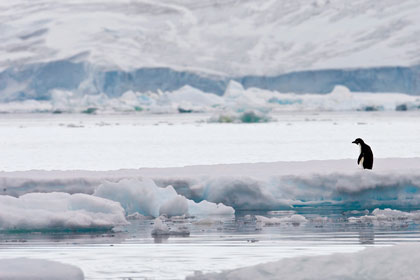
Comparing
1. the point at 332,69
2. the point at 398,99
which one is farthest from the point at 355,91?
the point at 332,69

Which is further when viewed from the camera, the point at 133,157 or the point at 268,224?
the point at 133,157

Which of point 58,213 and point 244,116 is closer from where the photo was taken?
point 58,213

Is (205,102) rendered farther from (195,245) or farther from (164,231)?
(195,245)

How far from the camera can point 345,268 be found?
5383mm

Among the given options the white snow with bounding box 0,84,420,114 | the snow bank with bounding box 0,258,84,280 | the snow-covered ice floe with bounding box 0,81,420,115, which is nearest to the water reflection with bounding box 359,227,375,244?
the snow bank with bounding box 0,258,84,280

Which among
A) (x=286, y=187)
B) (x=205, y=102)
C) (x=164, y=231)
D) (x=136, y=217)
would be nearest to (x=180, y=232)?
(x=164, y=231)

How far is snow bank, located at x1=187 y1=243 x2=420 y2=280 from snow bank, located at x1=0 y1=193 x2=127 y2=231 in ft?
9.21

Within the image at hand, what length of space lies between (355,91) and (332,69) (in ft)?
30.8

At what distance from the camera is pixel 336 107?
5847 centimetres

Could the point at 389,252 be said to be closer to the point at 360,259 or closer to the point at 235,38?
the point at 360,259

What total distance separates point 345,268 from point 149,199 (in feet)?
13.7

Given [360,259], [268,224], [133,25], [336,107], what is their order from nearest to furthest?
[360,259] < [268,224] < [336,107] < [133,25]

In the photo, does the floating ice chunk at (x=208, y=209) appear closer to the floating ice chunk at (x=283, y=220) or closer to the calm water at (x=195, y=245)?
the calm water at (x=195, y=245)

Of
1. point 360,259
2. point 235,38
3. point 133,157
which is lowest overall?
point 360,259
